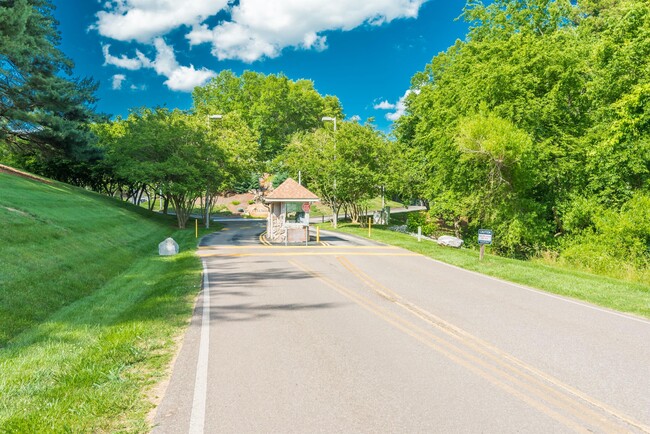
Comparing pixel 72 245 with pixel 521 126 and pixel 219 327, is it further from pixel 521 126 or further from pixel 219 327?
pixel 521 126

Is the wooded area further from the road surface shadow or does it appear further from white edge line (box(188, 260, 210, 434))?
white edge line (box(188, 260, 210, 434))

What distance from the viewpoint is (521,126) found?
23.9 meters

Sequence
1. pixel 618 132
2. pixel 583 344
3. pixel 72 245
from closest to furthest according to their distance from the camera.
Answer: pixel 583 344, pixel 72 245, pixel 618 132

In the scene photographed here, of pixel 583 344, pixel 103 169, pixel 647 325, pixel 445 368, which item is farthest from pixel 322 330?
pixel 103 169

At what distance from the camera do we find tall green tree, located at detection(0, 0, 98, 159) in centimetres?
2402

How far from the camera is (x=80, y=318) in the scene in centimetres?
855

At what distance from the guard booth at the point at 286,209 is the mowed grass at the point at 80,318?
738 centimetres

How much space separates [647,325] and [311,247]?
1580 cm

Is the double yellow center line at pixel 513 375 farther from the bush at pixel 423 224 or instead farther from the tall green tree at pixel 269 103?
the tall green tree at pixel 269 103

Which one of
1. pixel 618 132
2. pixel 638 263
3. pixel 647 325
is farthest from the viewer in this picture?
pixel 618 132

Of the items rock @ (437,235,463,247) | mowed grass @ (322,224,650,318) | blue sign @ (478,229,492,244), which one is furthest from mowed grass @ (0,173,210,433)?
rock @ (437,235,463,247)

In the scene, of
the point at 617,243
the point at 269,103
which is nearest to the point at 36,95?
the point at 617,243

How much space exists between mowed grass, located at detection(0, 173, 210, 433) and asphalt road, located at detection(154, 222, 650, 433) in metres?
0.54

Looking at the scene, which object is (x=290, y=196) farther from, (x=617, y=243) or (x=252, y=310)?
(x=252, y=310)
